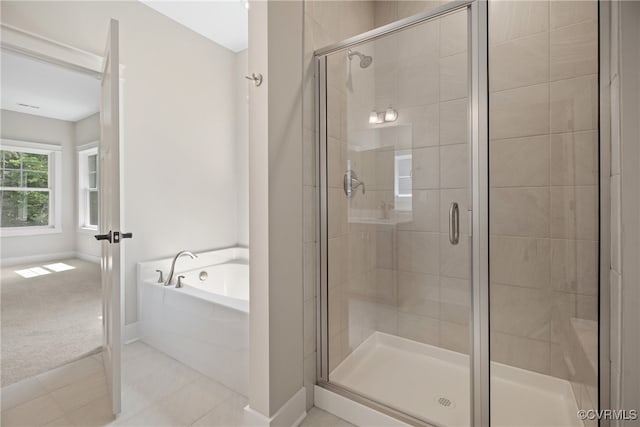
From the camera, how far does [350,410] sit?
1513 mm

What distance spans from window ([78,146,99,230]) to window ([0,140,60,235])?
56 centimetres

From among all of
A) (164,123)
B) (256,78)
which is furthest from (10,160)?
(256,78)

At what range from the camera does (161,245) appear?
263cm

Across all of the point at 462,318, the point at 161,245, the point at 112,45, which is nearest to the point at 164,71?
the point at 112,45

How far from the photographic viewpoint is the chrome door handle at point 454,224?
4.43 ft

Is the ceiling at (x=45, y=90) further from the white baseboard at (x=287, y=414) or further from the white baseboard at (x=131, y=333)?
Answer: the white baseboard at (x=287, y=414)

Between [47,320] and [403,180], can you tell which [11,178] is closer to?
[47,320]

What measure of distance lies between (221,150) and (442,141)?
240cm

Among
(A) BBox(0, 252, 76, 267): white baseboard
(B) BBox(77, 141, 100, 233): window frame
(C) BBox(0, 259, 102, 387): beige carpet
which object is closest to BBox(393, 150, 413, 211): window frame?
(C) BBox(0, 259, 102, 387): beige carpet

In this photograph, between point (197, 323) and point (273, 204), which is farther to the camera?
point (197, 323)

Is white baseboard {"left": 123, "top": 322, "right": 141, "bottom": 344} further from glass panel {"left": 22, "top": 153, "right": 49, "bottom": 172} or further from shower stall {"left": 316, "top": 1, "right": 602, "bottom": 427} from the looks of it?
glass panel {"left": 22, "top": 153, "right": 49, "bottom": 172}

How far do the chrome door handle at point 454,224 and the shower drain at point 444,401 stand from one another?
2.45ft

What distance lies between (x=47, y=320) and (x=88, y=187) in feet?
8.12

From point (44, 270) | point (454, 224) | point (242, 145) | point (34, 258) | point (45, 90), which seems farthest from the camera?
point (34, 258)
